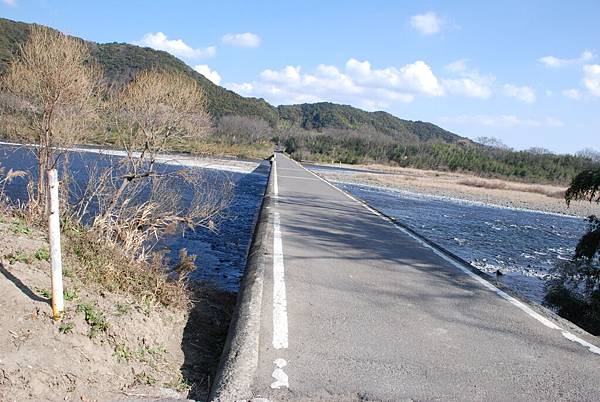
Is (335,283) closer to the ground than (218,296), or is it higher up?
higher up

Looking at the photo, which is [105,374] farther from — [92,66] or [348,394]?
[92,66]

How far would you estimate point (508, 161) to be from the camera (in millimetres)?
114875

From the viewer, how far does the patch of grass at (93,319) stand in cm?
406

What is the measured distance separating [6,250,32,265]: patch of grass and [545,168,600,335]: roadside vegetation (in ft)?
29.9

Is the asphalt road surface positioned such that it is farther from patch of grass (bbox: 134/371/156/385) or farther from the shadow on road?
the shadow on road

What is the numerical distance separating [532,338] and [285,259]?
3.71 m

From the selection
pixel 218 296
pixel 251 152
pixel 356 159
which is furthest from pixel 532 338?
pixel 356 159

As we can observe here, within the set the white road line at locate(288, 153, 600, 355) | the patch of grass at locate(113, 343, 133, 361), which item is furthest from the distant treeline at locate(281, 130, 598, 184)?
the patch of grass at locate(113, 343, 133, 361)

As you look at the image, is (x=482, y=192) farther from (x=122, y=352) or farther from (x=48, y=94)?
(x=122, y=352)

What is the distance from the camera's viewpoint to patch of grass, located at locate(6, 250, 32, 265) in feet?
15.0

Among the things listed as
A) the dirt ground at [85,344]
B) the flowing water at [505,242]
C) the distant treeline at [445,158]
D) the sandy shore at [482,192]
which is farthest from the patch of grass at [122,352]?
the distant treeline at [445,158]

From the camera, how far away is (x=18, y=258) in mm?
4648

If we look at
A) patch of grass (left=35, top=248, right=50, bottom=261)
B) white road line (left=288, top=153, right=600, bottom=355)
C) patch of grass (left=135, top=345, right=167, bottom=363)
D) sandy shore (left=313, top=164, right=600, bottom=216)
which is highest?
sandy shore (left=313, top=164, right=600, bottom=216)

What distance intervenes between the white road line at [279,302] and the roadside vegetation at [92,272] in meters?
0.79
